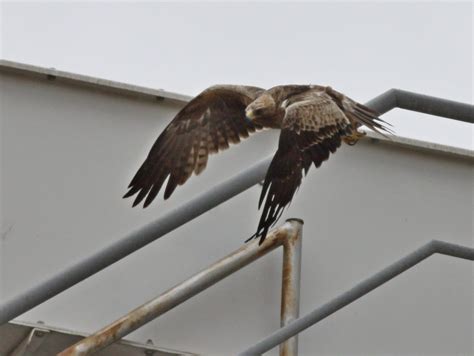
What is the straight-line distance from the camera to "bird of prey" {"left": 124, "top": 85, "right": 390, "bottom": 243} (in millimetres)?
6852

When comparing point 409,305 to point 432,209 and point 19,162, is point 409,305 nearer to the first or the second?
point 432,209

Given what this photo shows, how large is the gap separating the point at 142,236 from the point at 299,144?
1.66 meters

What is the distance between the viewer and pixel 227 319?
27.0 ft

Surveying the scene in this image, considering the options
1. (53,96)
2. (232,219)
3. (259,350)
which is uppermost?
(53,96)

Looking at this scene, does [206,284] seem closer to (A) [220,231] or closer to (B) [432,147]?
(A) [220,231]

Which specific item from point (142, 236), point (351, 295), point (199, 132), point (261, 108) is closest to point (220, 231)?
point (199, 132)

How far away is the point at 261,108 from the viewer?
26.4 feet

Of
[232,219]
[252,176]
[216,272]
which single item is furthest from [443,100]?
[232,219]

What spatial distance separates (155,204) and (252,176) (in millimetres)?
2659

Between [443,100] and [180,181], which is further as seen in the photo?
[180,181]

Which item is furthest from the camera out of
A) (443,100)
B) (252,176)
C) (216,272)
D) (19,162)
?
(19,162)

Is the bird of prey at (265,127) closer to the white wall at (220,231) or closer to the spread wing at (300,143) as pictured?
the spread wing at (300,143)

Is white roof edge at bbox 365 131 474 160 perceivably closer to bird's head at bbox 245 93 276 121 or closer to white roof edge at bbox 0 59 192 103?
bird's head at bbox 245 93 276 121

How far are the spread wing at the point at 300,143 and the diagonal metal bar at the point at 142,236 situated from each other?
2.06ft
